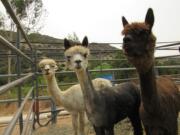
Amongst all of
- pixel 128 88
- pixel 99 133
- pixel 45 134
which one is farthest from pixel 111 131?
pixel 45 134

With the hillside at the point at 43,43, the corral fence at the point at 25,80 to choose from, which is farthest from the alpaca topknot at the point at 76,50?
the hillside at the point at 43,43

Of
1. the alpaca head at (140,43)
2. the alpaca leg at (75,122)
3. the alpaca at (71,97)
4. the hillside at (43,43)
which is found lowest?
the alpaca leg at (75,122)

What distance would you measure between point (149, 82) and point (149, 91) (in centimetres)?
9

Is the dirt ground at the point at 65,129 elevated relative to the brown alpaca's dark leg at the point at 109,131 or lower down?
lower down

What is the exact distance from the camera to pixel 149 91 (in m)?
3.88

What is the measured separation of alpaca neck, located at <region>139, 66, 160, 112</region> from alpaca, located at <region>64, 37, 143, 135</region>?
4.94 feet

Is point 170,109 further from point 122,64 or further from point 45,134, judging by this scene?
point 122,64

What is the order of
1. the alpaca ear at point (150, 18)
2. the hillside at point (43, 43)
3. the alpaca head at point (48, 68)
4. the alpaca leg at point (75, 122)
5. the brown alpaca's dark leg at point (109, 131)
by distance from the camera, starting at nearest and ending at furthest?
the alpaca ear at point (150, 18) → the brown alpaca's dark leg at point (109, 131) → the alpaca leg at point (75, 122) → the alpaca head at point (48, 68) → the hillside at point (43, 43)

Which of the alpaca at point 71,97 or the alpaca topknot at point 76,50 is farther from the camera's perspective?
the alpaca at point 71,97

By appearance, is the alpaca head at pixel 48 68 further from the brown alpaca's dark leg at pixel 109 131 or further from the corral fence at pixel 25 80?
the brown alpaca's dark leg at pixel 109 131

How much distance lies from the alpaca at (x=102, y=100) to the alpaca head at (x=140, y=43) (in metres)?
1.77

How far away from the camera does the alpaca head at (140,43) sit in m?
3.46

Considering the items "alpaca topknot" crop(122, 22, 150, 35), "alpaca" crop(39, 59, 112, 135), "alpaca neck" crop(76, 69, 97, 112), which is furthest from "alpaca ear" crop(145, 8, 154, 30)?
"alpaca" crop(39, 59, 112, 135)

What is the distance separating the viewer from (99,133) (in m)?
5.32
